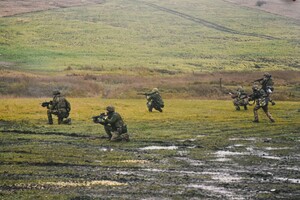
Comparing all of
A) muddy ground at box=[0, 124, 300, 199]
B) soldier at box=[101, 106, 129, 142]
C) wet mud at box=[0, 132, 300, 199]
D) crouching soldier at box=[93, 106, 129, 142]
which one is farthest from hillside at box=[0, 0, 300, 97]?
wet mud at box=[0, 132, 300, 199]

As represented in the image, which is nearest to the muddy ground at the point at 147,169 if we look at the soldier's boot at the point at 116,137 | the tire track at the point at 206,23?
the soldier's boot at the point at 116,137

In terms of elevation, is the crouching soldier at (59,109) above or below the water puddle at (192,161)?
above

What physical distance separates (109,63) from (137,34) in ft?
127

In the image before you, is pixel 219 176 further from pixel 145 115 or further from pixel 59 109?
pixel 145 115

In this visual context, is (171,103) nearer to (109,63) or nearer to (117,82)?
(117,82)

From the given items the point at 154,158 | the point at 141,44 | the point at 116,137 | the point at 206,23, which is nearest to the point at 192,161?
the point at 154,158

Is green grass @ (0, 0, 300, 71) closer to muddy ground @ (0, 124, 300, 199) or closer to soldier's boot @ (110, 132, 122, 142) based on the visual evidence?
soldier's boot @ (110, 132, 122, 142)

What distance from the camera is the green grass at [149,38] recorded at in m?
112

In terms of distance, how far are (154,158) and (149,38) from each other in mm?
116311

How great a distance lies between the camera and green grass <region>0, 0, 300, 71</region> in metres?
112

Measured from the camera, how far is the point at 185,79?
7962 centimetres

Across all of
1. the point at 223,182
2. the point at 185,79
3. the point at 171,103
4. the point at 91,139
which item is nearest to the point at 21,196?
the point at 223,182

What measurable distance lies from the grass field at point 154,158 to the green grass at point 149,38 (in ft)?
187

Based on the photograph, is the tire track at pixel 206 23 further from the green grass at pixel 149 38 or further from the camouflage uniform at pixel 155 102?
the camouflage uniform at pixel 155 102
